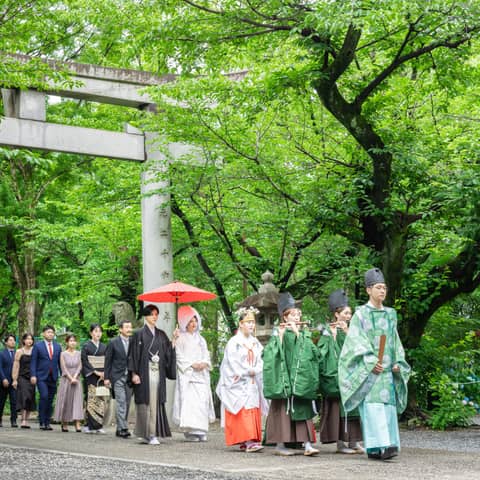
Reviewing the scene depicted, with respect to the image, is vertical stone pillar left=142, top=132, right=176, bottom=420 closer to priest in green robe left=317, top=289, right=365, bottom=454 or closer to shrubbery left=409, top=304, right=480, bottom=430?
shrubbery left=409, top=304, right=480, bottom=430

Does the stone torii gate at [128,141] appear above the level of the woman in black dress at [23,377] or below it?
above

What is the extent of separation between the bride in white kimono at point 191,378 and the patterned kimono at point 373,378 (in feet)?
13.0

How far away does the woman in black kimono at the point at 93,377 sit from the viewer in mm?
13523

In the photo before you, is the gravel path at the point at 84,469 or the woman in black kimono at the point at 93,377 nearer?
the gravel path at the point at 84,469

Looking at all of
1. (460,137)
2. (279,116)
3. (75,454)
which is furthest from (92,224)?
(75,454)

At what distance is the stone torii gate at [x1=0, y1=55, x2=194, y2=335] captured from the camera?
14.9 meters

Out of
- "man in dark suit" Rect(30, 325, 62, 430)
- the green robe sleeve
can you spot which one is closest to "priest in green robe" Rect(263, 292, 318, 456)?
the green robe sleeve

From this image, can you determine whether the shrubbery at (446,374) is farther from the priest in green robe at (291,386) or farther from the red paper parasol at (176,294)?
the priest in green robe at (291,386)

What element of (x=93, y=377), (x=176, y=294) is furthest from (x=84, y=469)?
(x=93, y=377)

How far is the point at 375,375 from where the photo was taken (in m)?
8.10

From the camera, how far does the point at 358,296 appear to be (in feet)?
45.6

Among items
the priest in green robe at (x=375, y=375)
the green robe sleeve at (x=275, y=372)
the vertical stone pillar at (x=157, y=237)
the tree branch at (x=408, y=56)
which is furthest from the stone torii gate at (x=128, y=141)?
the priest in green robe at (x=375, y=375)

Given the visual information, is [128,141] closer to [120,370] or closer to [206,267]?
[206,267]

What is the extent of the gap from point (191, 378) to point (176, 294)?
60.8 inches
